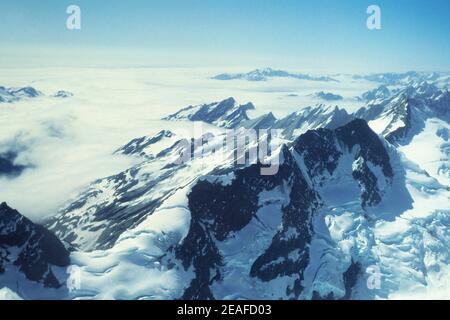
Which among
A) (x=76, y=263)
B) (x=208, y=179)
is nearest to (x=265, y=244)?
(x=208, y=179)

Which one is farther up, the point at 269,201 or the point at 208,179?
the point at 208,179

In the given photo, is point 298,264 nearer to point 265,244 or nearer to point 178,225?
point 265,244

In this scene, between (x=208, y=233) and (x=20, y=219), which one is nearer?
(x=20, y=219)

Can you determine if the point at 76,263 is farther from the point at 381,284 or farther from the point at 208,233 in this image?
the point at 381,284
